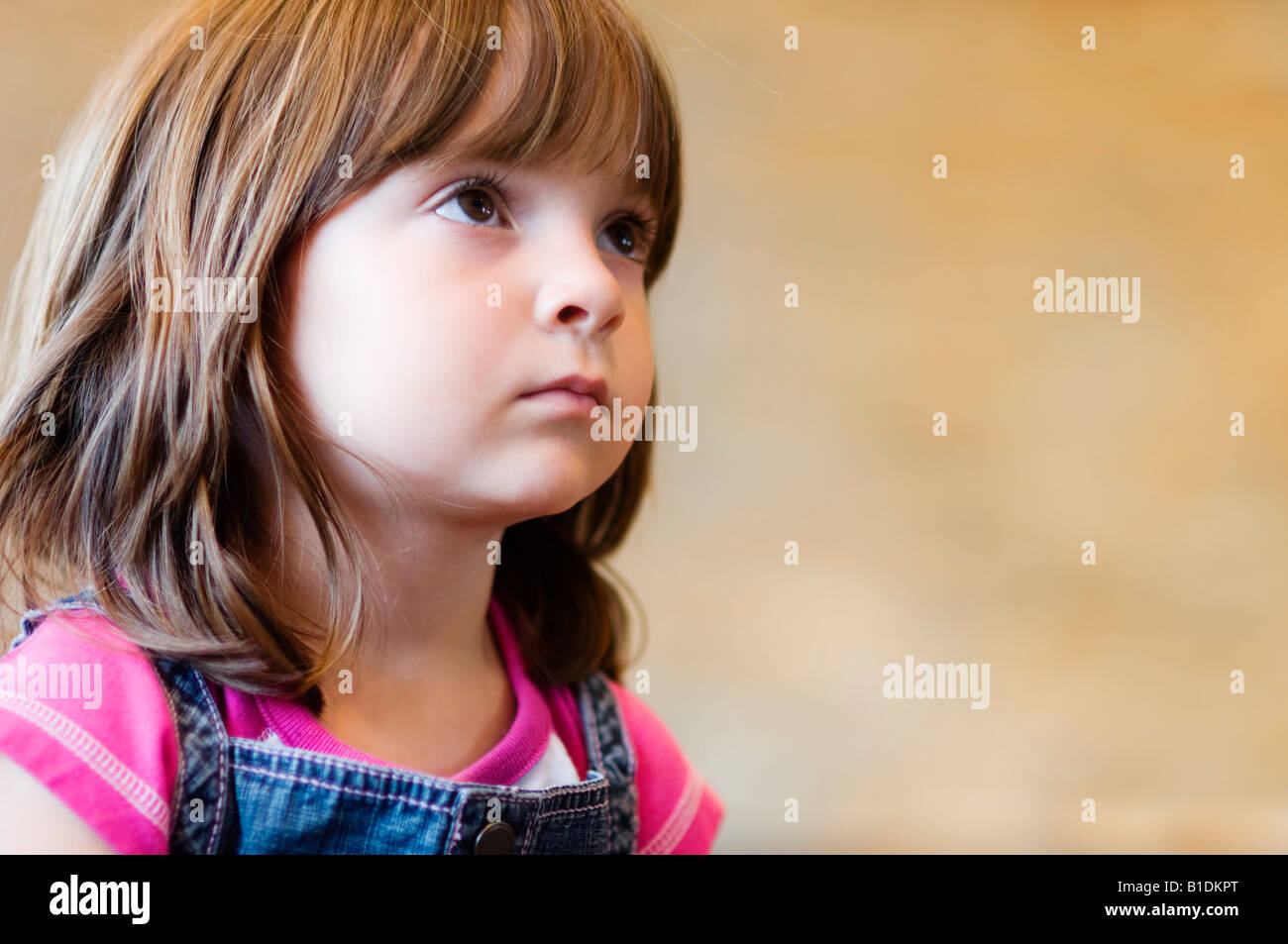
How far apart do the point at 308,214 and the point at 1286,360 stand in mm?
867

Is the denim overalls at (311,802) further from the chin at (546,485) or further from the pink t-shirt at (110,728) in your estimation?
the chin at (546,485)

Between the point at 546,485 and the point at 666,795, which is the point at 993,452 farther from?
the point at 546,485

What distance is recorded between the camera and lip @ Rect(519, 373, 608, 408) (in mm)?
603

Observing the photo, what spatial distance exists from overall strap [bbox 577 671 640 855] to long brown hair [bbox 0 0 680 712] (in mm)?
188

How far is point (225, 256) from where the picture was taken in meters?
0.62

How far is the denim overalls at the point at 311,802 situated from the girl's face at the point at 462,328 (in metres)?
0.14

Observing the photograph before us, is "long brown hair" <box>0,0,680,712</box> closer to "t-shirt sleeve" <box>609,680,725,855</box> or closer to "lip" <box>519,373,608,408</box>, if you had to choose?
"lip" <box>519,373,608,408</box>

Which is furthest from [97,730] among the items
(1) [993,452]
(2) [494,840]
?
(1) [993,452]

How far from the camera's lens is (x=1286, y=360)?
1027mm

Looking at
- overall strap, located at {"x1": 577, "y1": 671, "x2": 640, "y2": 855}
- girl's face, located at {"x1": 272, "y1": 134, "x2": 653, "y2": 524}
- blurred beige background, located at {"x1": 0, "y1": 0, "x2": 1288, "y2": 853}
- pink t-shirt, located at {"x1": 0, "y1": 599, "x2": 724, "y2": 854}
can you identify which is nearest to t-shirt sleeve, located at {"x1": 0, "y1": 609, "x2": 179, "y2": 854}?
pink t-shirt, located at {"x1": 0, "y1": 599, "x2": 724, "y2": 854}

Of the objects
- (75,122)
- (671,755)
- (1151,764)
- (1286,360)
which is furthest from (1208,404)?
(75,122)

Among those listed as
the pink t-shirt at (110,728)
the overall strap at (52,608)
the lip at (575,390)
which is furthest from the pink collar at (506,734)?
the lip at (575,390)

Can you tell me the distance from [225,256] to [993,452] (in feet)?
2.23
